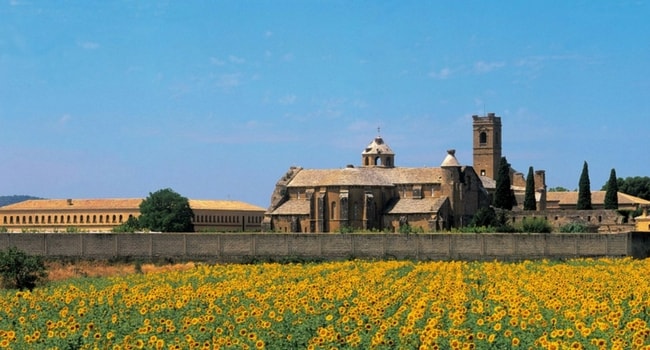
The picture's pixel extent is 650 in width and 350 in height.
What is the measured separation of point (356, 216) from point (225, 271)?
45.0 m

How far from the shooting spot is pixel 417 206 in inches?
3155

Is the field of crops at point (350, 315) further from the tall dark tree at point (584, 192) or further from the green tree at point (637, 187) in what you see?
the green tree at point (637, 187)

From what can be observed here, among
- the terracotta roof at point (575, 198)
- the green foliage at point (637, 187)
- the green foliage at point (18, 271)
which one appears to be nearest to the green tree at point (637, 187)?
the green foliage at point (637, 187)

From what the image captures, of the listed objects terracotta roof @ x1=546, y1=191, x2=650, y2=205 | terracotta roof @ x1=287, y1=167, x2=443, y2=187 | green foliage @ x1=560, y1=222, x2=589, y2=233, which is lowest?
green foliage @ x1=560, y1=222, x2=589, y2=233

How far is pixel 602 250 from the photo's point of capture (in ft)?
173

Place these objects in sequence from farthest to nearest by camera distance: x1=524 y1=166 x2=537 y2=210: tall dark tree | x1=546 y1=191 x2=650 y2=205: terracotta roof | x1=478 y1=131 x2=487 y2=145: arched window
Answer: x1=478 y1=131 x2=487 y2=145: arched window
x1=546 y1=191 x2=650 y2=205: terracotta roof
x1=524 y1=166 x2=537 y2=210: tall dark tree

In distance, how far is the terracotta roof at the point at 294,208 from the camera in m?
82.3

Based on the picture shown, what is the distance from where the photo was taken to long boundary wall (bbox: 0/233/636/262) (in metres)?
52.7

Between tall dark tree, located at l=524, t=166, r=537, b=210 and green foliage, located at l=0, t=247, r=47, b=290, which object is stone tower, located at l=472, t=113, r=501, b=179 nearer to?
tall dark tree, located at l=524, t=166, r=537, b=210

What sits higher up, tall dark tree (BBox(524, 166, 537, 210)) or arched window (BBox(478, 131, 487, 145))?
arched window (BBox(478, 131, 487, 145))

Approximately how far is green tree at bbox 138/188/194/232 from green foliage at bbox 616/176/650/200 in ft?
178

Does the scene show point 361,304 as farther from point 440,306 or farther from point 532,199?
point 532,199

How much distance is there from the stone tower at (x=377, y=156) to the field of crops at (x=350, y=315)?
68077mm

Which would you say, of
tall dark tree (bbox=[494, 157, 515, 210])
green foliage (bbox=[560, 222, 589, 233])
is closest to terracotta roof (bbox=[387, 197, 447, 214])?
green foliage (bbox=[560, 222, 589, 233])
